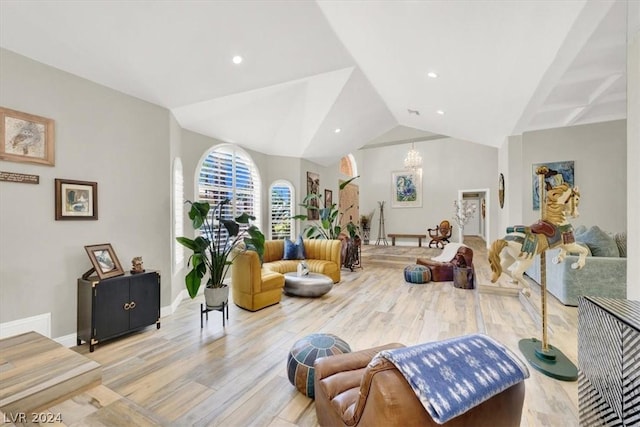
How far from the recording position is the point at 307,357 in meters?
2.05

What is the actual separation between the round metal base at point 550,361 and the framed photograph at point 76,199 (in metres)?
4.66

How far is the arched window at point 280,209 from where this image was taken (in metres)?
6.42

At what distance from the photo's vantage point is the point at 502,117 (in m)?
4.77

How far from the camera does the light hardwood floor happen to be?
1.80 m

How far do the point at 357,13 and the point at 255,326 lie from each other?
3.82 meters

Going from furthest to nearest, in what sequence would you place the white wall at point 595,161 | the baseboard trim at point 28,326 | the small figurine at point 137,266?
1. the white wall at point 595,161
2. the small figurine at point 137,266
3. the baseboard trim at point 28,326

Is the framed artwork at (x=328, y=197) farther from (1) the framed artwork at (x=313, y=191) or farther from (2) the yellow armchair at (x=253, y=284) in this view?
(2) the yellow armchair at (x=253, y=284)

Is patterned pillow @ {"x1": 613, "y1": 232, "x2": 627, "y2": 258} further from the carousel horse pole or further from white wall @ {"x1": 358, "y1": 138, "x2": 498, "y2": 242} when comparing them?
white wall @ {"x1": 358, "y1": 138, "x2": 498, "y2": 242}

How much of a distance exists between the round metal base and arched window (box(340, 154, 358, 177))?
7742 mm

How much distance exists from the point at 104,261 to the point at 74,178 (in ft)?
3.11

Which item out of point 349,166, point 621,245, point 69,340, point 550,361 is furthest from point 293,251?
point 349,166

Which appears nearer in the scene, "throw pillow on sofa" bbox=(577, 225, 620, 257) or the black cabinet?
the black cabinet

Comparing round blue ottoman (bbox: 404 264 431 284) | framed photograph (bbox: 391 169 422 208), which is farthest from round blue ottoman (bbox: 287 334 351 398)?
framed photograph (bbox: 391 169 422 208)

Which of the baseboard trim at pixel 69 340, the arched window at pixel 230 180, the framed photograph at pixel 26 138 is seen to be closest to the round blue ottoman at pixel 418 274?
the arched window at pixel 230 180
